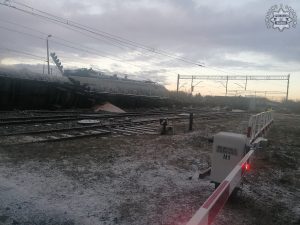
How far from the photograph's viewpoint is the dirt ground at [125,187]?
457 cm

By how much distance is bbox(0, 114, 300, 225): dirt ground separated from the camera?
180 inches

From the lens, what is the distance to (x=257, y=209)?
5055 mm

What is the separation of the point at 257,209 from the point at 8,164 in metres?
5.59

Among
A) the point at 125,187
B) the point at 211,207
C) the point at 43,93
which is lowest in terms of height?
the point at 125,187

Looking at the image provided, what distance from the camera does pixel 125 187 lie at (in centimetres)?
580

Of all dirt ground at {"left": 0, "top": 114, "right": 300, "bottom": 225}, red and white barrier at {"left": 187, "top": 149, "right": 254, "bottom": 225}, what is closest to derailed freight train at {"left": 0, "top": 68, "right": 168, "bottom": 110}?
dirt ground at {"left": 0, "top": 114, "right": 300, "bottom": 225}

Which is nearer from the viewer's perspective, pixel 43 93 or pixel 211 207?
pixel 211 207

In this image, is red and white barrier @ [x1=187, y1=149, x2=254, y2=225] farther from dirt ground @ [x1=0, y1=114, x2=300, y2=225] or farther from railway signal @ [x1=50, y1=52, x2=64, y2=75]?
railway signal @ [x1=50, y1=52, x2=64, y2=75]

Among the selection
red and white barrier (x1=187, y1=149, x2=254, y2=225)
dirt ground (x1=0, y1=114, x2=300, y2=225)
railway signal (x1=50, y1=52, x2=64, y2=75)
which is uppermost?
railway signal (x1=50, y1=52, x2=64, y2=75)

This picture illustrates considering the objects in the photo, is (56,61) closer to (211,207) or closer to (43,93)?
(43,93)

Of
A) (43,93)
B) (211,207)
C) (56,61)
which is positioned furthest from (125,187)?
(56,61)

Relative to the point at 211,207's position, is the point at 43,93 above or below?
above

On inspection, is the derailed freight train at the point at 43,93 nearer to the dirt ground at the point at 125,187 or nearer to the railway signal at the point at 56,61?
the dirt ground at the point at 125,187

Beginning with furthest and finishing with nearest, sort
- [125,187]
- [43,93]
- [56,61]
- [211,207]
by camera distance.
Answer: [56,61], [43,93], [125,187], [211,207]
